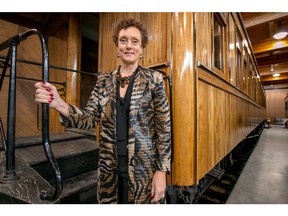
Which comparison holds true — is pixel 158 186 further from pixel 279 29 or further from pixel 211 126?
pixel 279 29

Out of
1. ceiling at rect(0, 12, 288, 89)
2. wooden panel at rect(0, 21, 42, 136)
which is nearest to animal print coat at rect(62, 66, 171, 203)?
wooden panel at rect(0, 21, 42, 136)

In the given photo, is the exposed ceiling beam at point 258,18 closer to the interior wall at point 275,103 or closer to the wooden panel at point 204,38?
the wooden panel at point 204,38

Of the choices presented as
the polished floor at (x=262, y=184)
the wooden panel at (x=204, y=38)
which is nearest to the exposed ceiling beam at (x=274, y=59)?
the polished floor at (x=262, y=184)

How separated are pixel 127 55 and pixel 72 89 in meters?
3.09

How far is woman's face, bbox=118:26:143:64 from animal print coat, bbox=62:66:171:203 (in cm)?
11

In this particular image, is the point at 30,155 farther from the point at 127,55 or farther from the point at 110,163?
the point at 127,55

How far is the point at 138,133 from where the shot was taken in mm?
956

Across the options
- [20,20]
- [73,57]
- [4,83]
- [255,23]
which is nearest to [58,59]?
[73,57]

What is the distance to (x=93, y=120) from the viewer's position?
3.49ft

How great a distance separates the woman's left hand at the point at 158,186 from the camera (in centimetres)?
98

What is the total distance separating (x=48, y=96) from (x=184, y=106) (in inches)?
43.0

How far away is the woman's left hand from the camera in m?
0.98

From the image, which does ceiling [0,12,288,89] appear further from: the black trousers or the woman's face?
the black trousers

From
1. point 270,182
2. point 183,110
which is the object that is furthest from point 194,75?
point 270,182
